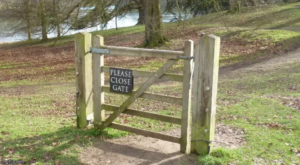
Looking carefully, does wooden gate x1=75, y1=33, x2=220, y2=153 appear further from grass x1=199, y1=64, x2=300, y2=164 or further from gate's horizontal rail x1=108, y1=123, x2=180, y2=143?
grass x1=199, y1=64, x2=300, y2=164

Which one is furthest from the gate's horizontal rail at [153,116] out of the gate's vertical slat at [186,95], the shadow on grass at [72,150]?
the shadow on grass at [72,150]

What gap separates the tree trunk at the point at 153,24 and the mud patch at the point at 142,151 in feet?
44.4

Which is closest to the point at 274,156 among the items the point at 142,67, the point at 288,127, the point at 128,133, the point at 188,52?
the point at 288,127

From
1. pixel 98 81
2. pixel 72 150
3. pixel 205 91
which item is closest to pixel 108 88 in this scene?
pixel 98 81

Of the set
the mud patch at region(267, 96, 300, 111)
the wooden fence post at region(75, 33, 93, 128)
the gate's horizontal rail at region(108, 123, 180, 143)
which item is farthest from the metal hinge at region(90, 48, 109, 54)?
→ the mud patch at region(267, 96, 300, 111)

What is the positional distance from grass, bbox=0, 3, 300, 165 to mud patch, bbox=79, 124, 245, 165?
0.66ft

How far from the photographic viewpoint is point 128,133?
622 cm

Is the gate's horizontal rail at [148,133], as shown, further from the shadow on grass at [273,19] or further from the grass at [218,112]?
the shadow on grass at [273,19]

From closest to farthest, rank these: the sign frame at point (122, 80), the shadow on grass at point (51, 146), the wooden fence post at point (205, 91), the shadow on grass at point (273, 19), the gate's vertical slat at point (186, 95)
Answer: the wooden fence post at point (205, 91)
the gate's vertical slat at point (186, 95)
the shadow on grass at point (51, 146)
the sign frame at point (122, 80)
the shadow on grass at point (273, 19)

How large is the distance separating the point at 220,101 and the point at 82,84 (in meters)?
4.30

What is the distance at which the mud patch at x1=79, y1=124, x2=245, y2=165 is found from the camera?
5035 millimetres

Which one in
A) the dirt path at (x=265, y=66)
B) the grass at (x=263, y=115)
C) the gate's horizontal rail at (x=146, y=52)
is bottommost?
the grass at (x=263, y=115)

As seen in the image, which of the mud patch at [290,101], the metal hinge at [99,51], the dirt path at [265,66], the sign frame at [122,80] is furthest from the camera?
the dirt path at [265,66]

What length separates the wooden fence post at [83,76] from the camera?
5887 mm
